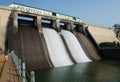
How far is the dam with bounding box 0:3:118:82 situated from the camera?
21748 millimetres

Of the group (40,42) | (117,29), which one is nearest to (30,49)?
(40,42)

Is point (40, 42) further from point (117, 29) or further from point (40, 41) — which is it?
point (117, 29)

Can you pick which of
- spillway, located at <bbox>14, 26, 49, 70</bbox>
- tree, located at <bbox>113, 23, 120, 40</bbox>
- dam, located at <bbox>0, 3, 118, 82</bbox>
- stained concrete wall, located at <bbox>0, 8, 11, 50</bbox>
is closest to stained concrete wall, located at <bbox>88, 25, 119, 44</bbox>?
tree, located at <bbox>113, 23, 120, 40</bbox>

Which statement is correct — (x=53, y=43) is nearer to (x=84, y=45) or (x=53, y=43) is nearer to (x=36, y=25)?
(x=36, y=25)

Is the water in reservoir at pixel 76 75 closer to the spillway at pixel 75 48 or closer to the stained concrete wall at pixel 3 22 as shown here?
the stained concrete wall at pixel 3 22

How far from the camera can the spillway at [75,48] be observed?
28625 mm

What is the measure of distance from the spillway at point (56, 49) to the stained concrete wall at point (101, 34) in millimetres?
18301

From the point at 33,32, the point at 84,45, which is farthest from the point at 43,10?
the point at 84,45

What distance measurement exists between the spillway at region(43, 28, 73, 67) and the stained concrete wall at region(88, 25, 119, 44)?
60.0ft

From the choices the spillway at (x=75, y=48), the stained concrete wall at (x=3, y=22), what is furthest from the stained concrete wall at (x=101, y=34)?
the stained concrete wall at (x=3, y=22)

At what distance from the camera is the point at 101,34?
51.6 meters

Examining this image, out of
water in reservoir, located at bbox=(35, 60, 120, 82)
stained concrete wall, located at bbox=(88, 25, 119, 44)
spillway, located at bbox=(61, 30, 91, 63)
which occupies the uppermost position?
stained concrete wall, located at bbox=(88, 25, 119, 44)

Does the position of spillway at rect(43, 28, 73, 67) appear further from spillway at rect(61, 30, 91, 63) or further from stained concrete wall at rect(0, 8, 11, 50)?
stained concrete wall at rect(0, 8, 11, 50)

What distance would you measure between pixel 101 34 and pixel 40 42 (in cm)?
3079
